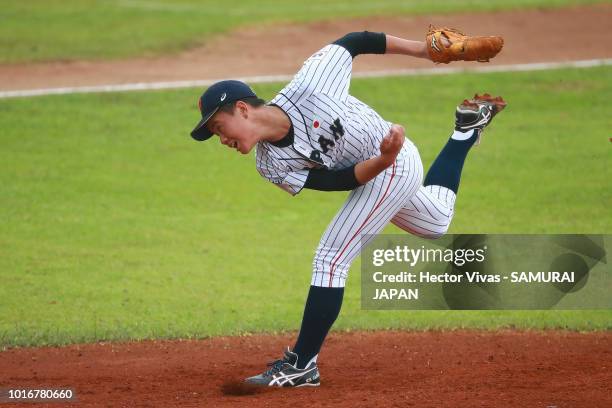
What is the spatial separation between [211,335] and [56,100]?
714 cm

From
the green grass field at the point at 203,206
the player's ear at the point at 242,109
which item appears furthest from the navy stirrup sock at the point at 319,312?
the green grass field at the point at 203,206

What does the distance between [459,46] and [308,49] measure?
1003cm

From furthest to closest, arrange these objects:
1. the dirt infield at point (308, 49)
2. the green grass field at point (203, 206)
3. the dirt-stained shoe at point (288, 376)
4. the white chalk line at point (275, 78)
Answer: the dirt infield at point (308, 49) < the white chalk line at point (275, 78) < the green grass field at point (203, 206) < the dirt-stained shoe at point (288, 376)

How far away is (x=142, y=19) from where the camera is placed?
56.0 feet

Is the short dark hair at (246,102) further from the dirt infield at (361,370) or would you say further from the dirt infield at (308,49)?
the dirt infield at (308,49)

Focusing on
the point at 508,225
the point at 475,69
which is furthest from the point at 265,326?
the point at 475,69

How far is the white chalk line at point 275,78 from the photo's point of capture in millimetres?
13555

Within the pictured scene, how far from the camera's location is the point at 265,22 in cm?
1677

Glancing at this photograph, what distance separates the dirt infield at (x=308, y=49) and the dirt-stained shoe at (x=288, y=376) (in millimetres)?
9090

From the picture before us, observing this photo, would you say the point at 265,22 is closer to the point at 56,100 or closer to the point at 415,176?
the point at 56,100

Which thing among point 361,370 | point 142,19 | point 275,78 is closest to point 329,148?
point 361,370

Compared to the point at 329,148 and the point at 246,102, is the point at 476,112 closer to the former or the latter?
the point at 329,148

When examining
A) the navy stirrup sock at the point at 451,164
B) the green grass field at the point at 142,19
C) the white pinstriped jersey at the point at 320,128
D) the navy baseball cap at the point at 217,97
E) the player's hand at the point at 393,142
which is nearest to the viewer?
the player's hand at the point at 393,142

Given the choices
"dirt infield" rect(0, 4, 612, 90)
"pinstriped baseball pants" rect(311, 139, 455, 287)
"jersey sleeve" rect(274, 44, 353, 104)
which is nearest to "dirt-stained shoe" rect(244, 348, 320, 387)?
"pinstriped baseball pants" rect(311, 139, 455, 287)
